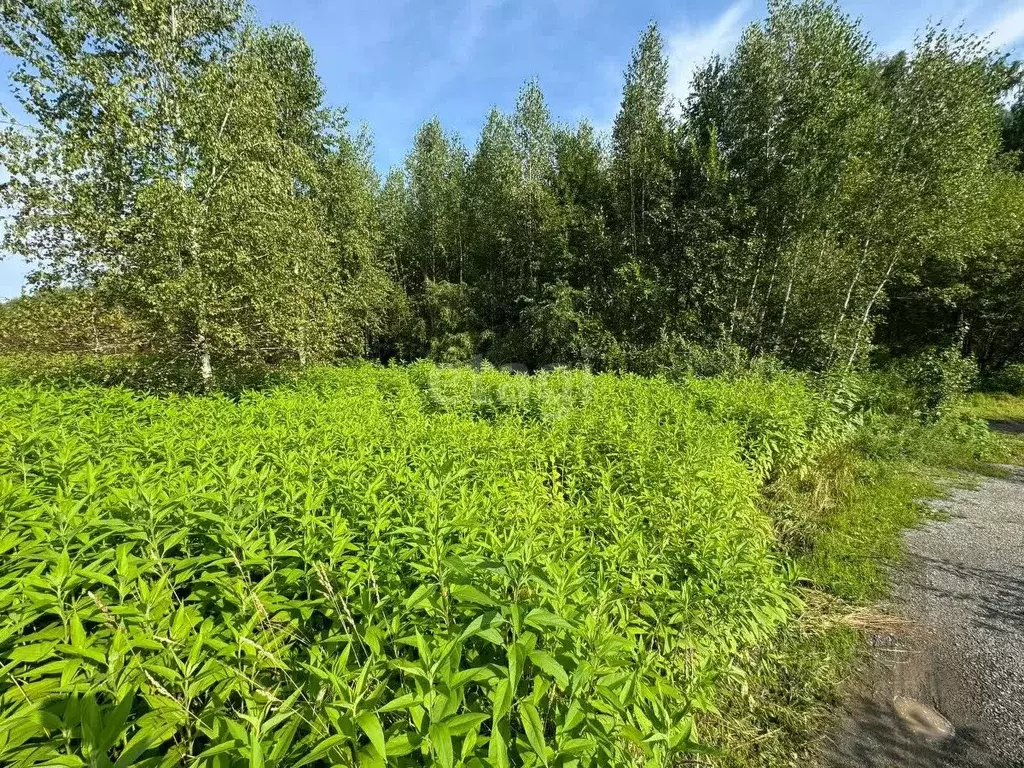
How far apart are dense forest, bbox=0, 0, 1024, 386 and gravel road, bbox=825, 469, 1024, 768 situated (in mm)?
7881

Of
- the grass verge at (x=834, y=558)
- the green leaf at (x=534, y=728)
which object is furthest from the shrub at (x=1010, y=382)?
the green leaf at (x=534, y=728)

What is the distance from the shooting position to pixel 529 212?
69.2 feet

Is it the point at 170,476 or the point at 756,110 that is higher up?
the point at 756,110

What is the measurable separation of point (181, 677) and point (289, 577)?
531mm

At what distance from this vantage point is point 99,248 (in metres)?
7.42

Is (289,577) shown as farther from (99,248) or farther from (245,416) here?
(99,248)

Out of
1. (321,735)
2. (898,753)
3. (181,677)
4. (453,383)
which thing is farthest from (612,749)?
(453,383)

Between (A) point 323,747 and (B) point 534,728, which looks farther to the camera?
(B) point 534,728

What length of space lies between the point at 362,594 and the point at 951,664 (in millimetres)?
5026

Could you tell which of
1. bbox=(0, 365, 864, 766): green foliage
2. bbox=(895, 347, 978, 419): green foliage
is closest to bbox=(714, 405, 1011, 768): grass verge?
bbox=(895, 347, 978, 419): green foliage

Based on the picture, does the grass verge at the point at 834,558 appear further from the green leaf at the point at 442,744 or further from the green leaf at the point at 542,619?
the green leaf at the point at 442,744

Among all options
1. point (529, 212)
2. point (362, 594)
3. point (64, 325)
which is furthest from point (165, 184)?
point (529, 212)

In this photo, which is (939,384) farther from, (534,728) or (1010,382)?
(534,728)

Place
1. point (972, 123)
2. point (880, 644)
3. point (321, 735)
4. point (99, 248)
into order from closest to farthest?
1. point (321, 735)
2. point (880, 644)
3. point (99, 248)
4. point (972, 123)
